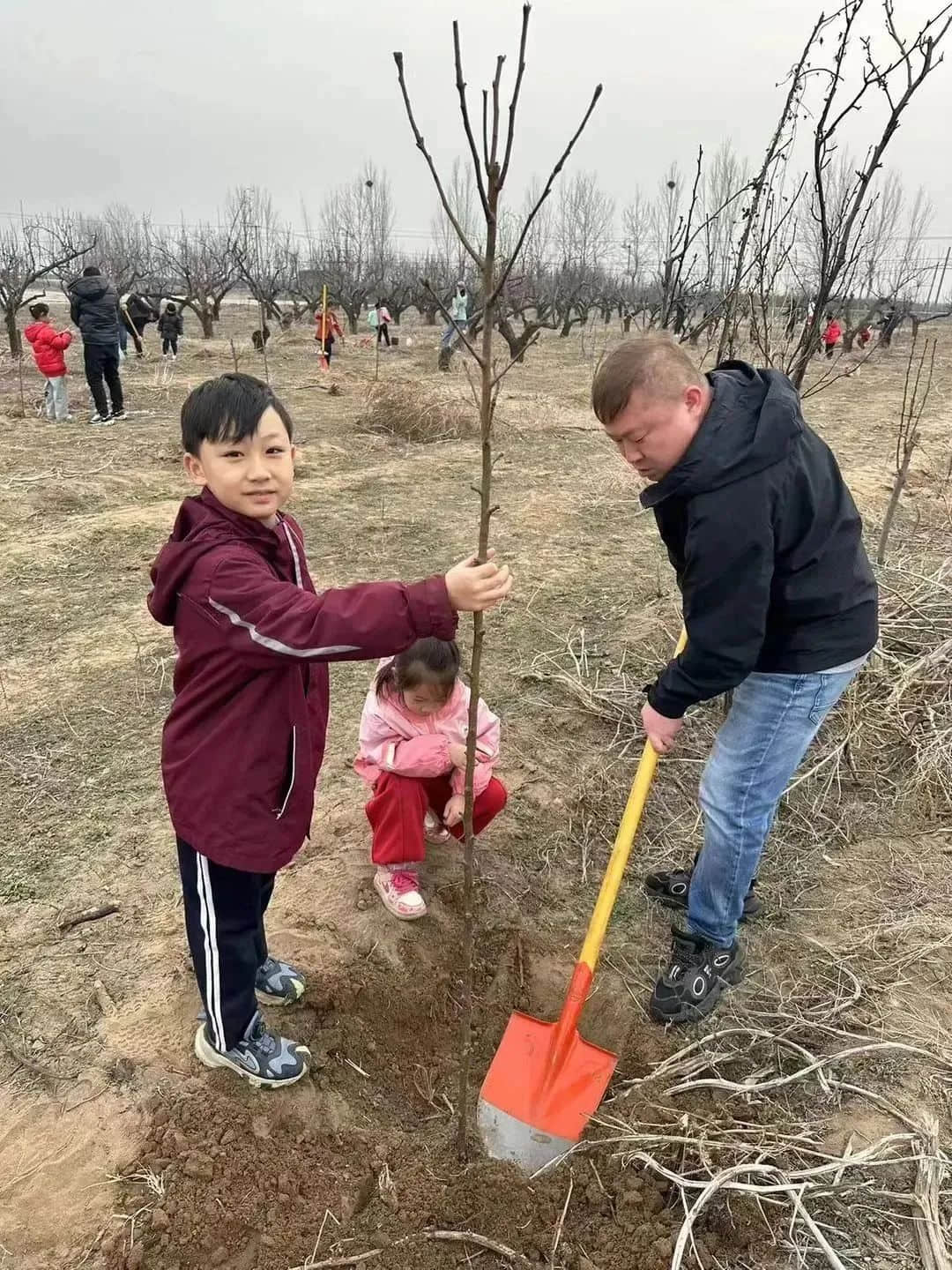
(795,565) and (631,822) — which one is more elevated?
(795,565)

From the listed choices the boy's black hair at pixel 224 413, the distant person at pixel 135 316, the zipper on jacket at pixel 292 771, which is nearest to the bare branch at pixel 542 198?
the boy's black hair at pixel 224 413

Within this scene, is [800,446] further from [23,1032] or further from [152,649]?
[152,649]

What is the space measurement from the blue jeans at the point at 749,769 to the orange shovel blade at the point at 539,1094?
50cm

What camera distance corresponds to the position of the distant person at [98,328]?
28.9 ft

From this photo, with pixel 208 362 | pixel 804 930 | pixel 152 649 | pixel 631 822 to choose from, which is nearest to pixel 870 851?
Result: pixel 804 930

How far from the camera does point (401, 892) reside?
93.4 inches

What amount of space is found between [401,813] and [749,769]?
0.95 metres

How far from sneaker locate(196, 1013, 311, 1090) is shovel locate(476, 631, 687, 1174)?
1.42 ft

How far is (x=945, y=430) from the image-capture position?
1017 centimetres

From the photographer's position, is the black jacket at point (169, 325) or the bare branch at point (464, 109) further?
the black jacket at point (169, 325)

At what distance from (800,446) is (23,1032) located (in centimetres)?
223

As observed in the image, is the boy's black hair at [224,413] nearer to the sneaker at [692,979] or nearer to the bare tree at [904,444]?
the sneaker at [692,979]

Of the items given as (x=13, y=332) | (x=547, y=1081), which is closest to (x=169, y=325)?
(x=13, y=332)

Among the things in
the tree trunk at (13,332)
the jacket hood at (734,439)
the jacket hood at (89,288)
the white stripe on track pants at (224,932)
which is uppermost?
the jacket hood at (89,288)
